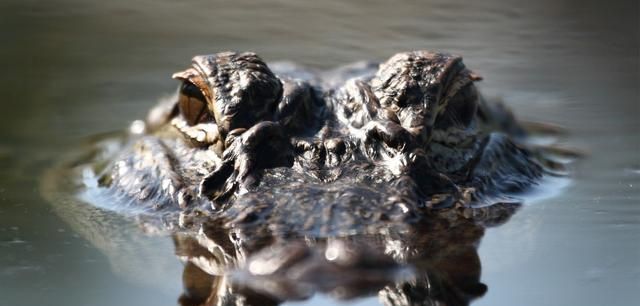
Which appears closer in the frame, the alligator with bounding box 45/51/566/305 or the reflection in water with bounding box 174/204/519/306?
the reflection in water with bounding box 174/204/519/306

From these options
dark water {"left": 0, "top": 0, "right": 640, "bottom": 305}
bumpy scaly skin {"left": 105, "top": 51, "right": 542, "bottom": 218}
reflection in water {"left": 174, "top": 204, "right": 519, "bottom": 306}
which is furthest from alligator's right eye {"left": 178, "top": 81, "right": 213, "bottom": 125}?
reflection in water {"left": 174, "top": 204, "right": 519, "bottom": 306}

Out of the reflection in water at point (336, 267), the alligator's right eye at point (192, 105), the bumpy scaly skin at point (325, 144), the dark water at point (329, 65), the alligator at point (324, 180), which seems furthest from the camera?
the alligator's right eye at point (192, 105)

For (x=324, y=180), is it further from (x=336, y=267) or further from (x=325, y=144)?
(x=336, y=267)

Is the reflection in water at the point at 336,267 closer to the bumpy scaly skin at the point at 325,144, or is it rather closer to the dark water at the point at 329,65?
the dark water at the point at 329,65

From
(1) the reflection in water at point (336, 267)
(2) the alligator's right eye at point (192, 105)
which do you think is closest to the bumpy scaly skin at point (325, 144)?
(2) the alligator's right eye at point (192, 105)

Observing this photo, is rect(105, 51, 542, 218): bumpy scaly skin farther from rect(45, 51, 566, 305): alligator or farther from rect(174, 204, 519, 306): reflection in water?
rect(174, 204, 519, 306): reflection in water

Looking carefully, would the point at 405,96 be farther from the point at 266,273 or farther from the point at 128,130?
the point at 128,130
